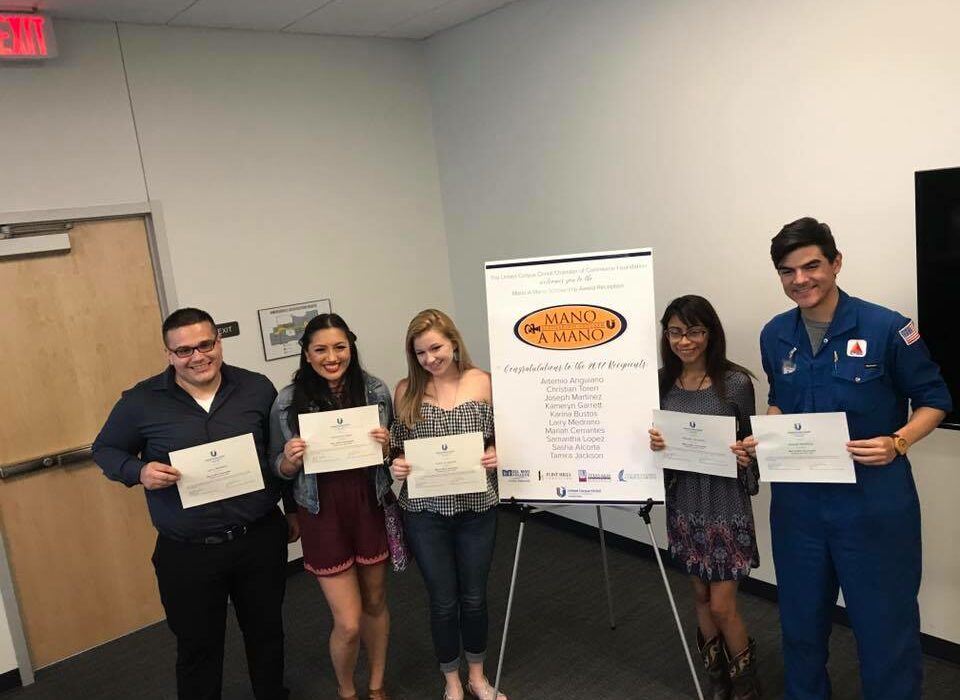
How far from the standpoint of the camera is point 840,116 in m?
2.83

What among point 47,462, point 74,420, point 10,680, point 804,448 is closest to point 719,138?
point 804,448

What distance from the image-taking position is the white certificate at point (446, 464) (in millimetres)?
2625

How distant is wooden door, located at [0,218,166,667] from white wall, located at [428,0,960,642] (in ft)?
6.63

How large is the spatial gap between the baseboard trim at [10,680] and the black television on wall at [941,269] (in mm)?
3930

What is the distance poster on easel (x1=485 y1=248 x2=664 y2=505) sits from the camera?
2.61 metres

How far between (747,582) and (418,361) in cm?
198

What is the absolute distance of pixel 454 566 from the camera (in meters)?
2.79

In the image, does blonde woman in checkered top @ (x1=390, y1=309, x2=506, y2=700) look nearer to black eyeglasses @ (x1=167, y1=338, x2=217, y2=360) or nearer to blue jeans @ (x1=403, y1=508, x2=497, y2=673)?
blue jeans @ (x1=403, y1=508, x2=497, y2=673)

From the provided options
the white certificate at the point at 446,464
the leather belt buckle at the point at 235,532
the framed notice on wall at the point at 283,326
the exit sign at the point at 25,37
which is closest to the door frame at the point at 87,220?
the framed notice on wall at the point at 283,326

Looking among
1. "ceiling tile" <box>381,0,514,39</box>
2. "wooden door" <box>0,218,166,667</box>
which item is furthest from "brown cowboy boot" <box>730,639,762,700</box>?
"ceiling tile" <box>381,0,514,39</box>

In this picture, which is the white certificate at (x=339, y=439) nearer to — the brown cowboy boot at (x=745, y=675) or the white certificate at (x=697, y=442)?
the white certificate at (x=697, y=442)

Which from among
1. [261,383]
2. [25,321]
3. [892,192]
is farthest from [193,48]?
[892,192]

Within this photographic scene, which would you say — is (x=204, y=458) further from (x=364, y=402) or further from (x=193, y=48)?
(x=193, y=48)

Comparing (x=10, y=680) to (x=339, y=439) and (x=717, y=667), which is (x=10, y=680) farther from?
(x=717, y=667)
